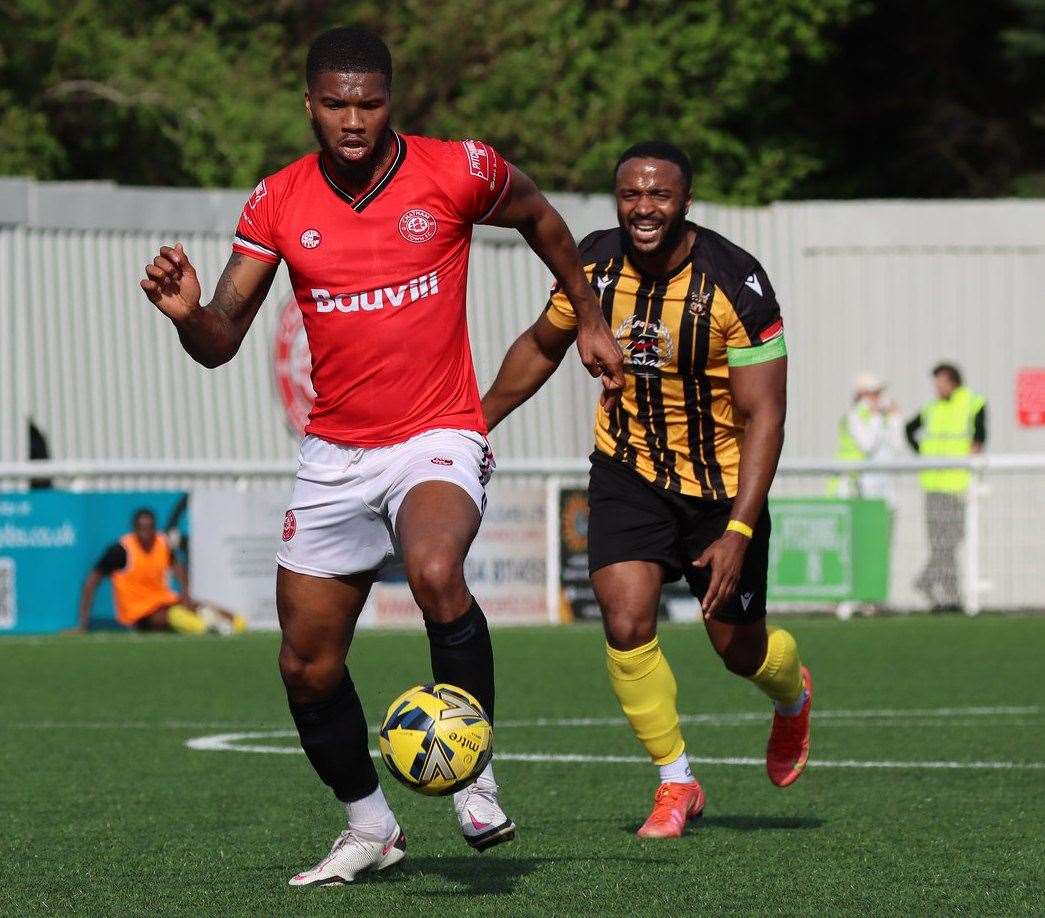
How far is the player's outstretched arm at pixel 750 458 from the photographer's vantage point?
280 inches

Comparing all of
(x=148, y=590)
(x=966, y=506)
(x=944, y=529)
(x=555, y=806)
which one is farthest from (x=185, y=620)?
(x=555, y=806)

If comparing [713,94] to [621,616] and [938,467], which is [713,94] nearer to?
[938,467]

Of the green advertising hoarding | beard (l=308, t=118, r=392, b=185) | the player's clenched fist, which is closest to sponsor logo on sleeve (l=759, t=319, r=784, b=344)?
beard (l=308, t=118, r=392, b=185)

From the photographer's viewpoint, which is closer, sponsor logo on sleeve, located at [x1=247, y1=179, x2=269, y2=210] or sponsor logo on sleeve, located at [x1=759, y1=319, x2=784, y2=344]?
sponsor logo on sleeve, located at [x1=247, y1=179, x2=269, y2=210]

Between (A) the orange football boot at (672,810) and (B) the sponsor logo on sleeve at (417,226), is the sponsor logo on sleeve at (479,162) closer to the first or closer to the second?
(B) the sponsor logo on sleeve at (417,226)

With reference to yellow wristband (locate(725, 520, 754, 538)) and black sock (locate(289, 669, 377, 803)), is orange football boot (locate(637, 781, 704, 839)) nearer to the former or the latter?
yellow wristband (locate(725, 520, 754, 538))

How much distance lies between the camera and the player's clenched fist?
5.85m

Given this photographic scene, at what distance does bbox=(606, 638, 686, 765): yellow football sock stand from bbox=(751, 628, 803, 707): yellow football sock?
1.31ft

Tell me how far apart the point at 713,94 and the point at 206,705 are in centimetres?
2244

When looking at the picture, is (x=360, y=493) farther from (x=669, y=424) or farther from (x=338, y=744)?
(x=669, y=424)

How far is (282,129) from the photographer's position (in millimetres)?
28781

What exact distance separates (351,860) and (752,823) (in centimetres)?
177

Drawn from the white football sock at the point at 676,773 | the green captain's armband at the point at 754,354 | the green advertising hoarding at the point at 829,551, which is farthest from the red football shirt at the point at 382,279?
the green advertising hoarding at the point at 829,551

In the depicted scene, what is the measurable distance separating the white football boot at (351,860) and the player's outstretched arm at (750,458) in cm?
125
